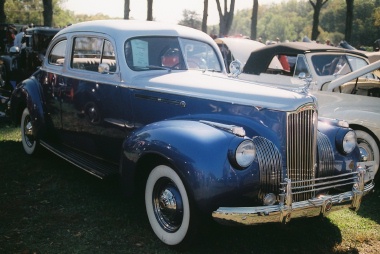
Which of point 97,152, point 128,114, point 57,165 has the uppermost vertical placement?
point 128,114

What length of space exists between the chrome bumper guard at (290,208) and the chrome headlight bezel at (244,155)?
317 mm

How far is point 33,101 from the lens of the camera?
17.8ft

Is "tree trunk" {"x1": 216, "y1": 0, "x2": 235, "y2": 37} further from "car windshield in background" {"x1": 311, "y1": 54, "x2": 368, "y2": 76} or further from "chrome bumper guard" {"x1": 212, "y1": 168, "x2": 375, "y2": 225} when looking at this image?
"chrome bumper guard" {"x1": 212, "y1": 168, "x2": 375, "y2": 225}

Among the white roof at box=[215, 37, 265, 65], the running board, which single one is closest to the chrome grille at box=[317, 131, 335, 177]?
the running board

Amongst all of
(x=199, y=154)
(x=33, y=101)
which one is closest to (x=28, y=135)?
(x=33, y=101)

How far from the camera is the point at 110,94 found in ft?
14.2

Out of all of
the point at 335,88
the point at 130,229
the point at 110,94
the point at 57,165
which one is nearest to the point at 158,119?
the point at 110,94

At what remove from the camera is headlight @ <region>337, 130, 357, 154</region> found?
3732mm

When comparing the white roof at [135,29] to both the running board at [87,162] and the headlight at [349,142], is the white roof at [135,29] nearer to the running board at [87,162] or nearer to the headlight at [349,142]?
the running board at [87,162]

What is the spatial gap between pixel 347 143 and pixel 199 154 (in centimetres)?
166

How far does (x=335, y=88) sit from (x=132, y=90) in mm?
3828

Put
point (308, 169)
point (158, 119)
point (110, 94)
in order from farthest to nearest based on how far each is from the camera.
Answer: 1. point (110, 94)
2. point (158, 119)
3. point (308, 169)

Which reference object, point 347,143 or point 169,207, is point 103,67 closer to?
point 169,207

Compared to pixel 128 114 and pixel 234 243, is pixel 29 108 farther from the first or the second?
pixel 234 243
